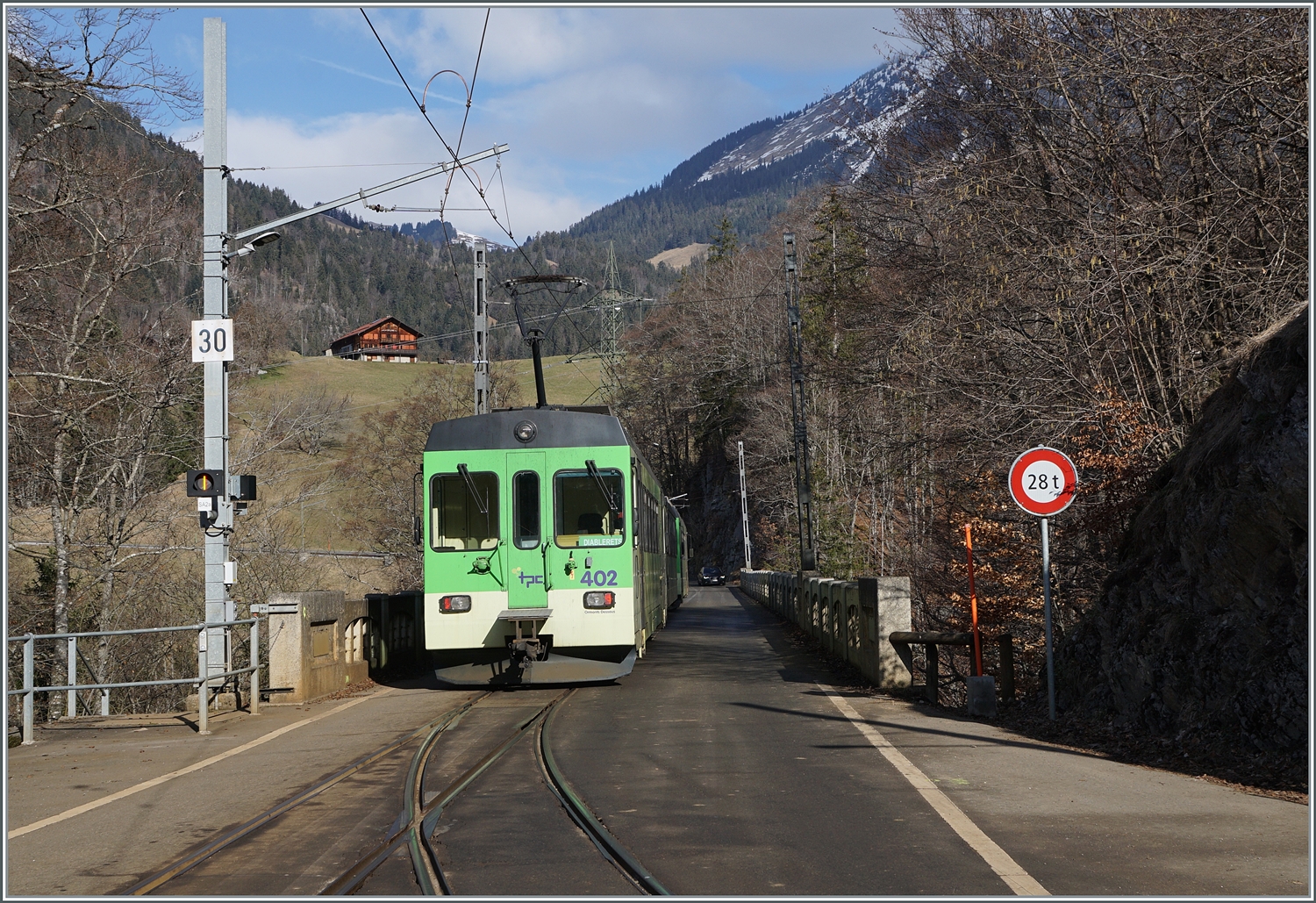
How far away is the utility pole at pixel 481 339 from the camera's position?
82.9 ft

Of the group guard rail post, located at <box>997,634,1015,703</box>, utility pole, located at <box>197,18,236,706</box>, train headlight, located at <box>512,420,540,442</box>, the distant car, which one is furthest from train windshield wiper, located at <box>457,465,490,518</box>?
the distant car

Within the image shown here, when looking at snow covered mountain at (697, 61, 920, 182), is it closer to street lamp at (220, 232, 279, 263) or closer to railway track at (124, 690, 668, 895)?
street lamp at (220, 232, 279, 263)

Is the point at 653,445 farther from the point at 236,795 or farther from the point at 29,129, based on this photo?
the point at 236,795

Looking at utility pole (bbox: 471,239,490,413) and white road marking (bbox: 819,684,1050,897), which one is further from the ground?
utility pole (bbox: 471,239,490,413)

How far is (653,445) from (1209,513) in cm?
7870

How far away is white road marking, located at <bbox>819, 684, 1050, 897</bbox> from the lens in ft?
17.2

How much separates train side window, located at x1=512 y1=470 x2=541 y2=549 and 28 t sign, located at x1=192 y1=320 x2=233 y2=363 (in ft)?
12.1

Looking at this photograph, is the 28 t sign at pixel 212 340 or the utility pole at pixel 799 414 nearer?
the 28 t sign at pixel 212 340

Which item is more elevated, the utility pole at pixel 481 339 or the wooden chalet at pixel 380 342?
the wooden chalet at pixel 380 342

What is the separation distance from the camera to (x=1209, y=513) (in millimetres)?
9586

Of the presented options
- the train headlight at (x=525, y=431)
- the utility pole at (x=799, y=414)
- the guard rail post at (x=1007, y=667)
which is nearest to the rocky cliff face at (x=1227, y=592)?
the guard rail post at (x=1007, y=667)

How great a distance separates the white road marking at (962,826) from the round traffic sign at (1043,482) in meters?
2.64

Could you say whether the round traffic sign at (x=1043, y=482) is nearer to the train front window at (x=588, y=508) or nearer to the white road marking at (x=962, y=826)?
the white road marking at (x=962, y=826)

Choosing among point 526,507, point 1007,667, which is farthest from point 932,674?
point 526,507
